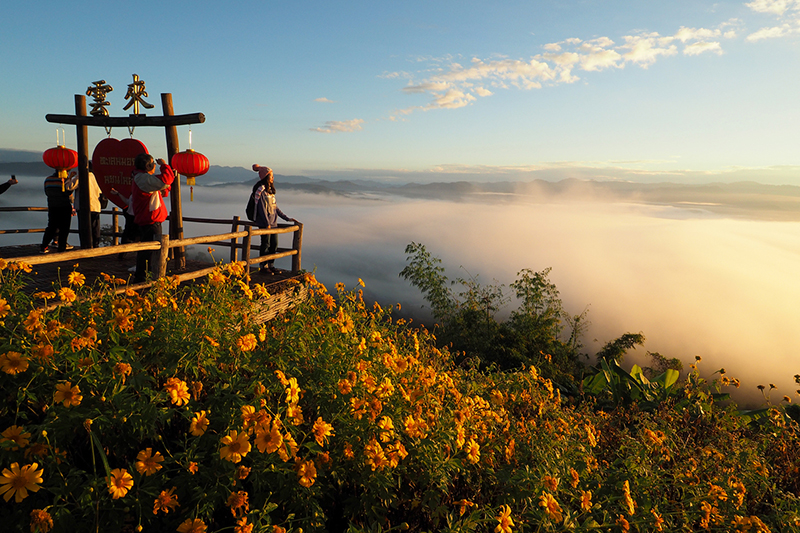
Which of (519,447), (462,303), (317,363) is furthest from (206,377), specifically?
(462,303)

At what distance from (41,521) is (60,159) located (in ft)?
31.0

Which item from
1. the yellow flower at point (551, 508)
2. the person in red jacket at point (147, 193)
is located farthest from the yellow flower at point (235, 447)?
the person in red jacket at point (147, 193)

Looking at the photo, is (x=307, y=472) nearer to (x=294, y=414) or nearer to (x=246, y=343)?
(x=294, y=414)

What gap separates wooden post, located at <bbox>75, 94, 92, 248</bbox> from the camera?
8109 mm

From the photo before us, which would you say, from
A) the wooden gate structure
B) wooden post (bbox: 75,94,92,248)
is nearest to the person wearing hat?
the wooden gate structure

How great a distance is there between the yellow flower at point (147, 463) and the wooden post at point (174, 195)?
618 cm

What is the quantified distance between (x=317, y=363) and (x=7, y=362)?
142cm

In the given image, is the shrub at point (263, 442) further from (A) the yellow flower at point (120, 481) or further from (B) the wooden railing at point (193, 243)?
(B) the wooden railing at point (193, 243)

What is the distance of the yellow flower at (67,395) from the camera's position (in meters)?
1.88

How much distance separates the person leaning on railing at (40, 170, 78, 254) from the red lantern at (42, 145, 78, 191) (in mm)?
162

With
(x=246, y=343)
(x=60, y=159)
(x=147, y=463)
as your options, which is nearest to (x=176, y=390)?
(x=147, y=463)

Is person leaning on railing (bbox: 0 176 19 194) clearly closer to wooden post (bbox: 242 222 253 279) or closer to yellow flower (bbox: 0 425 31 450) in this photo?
wooden post (bbox: 242 222 253 279)

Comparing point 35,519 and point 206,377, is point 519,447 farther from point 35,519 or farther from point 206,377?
point 35,519

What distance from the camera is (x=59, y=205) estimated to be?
8438mm
